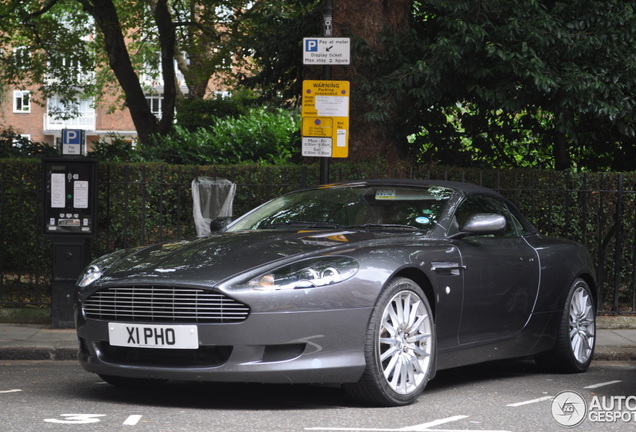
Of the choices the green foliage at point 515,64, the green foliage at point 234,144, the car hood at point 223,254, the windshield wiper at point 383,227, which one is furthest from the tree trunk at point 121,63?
the car hood at point 223,254

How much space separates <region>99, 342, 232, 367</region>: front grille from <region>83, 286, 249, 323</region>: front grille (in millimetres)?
179

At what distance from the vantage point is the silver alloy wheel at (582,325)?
8.29 m

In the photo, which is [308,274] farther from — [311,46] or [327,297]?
[311,46]

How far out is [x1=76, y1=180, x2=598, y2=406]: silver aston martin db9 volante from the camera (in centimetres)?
589

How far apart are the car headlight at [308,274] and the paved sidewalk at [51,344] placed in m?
3.65

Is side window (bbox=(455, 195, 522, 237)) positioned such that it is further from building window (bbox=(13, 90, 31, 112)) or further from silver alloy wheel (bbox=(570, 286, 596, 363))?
building window (bbox=(13, 90, 31, 112))

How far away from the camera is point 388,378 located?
243 inches

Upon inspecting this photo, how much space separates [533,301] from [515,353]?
0.44 metres

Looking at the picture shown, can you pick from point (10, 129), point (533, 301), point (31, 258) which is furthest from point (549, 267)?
point (10, 129)

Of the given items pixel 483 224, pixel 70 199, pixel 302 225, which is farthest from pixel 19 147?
pixel 483 224

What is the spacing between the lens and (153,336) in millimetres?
6023

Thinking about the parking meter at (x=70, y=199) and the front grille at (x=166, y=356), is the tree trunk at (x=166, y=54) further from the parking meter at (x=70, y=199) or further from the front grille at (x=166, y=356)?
the front grille at (x=166, y=356)

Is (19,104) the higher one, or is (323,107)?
(19,104)

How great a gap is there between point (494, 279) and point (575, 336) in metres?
1.37
